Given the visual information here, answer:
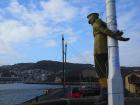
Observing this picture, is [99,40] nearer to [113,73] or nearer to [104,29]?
[104,29]

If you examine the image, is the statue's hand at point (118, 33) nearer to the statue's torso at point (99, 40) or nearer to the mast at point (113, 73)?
the mast at point (113, 73)

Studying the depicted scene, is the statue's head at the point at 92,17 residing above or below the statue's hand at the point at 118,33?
above

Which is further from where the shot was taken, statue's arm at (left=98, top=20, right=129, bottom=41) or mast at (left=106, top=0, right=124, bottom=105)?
statue's arm at (left=98, top=20, right=129, bottom=41)

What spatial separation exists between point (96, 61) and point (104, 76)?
393 millimetres

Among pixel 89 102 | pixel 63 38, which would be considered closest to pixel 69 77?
pixel 63 38

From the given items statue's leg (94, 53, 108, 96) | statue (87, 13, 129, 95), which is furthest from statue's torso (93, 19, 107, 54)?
statue's leg (94, 53, 108, 96)

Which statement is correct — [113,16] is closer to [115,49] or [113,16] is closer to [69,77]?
[115,49]

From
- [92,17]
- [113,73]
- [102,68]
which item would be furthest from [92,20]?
[113,73]

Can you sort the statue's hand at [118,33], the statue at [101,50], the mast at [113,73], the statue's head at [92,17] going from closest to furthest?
the mast at [113,73]
the statue's hand at [118,33]
the statue at [101,50]
the statue's head at [92,17]

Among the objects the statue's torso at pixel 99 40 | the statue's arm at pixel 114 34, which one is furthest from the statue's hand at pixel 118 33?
the statue's torso at pixel 99 40

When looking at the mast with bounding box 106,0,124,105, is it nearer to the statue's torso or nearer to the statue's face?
the statue's torso

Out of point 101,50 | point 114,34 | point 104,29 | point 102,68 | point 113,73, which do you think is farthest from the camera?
point 102,68

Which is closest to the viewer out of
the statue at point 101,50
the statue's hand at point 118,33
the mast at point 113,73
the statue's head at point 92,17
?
the mast at point 113,73

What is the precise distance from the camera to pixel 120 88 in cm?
860
